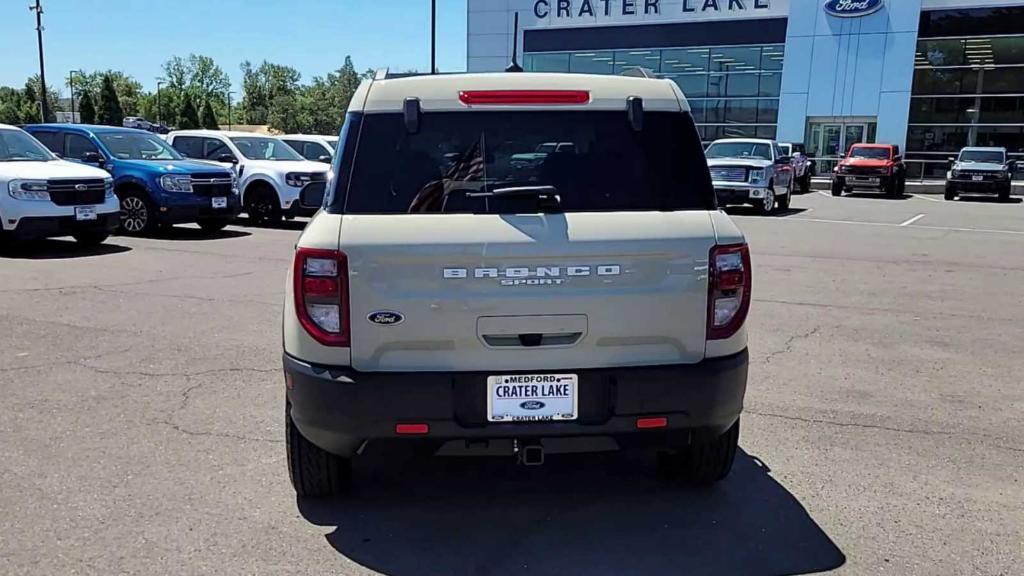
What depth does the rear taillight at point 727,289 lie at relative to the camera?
134 inches

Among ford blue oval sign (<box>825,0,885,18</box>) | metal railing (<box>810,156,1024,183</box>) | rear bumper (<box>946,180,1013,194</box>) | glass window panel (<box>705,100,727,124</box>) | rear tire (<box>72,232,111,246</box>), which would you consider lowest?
rear tire (<box>72,232,111,246</box>)

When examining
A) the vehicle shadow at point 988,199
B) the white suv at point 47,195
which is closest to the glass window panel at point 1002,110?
the vehicle shadow at point 988,199

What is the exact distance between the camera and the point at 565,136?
359 cm

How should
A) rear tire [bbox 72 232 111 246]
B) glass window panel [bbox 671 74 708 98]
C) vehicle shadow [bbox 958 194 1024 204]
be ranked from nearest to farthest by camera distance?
rear tire [bbox 72 232 111 246]
vehicle shadow [bbox 958 194 1024 204]
glass window panel [bbox 671 74 708 98]

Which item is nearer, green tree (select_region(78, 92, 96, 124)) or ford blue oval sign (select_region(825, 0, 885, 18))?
ford blue oval sign (select_region(825, 0, 885, 18))

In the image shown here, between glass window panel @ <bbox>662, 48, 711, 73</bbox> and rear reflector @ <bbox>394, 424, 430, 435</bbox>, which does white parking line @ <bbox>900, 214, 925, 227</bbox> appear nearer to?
rear reflector @ <bbox>394, 424, 430, 435</bbox>

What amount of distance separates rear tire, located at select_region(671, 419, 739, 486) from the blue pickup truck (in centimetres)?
1170

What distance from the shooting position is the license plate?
3.32 m

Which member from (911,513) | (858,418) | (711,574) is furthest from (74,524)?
(858,418)

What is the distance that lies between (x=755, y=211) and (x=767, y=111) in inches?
730

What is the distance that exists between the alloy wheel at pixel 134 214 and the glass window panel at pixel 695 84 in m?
30.2

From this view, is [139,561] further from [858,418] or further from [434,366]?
[858,418]

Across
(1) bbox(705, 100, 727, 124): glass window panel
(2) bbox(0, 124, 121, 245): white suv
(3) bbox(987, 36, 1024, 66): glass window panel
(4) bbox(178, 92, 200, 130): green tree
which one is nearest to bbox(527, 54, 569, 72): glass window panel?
(1) bbox(705, 100, 727, 124): glass window panel

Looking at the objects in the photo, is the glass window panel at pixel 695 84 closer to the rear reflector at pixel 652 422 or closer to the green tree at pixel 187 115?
the rear reflector at pixel 652 422
